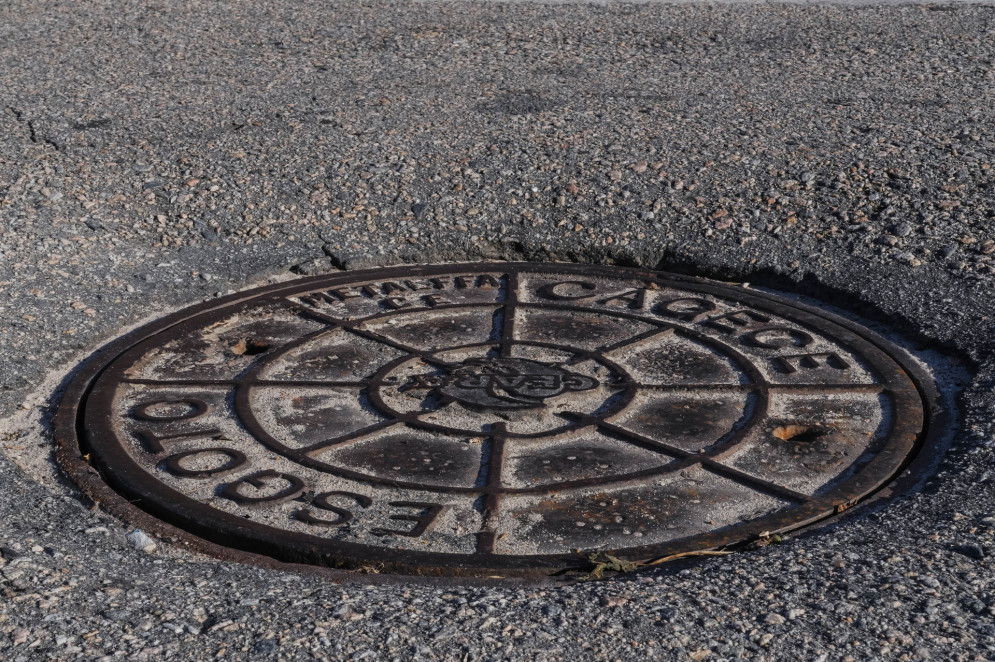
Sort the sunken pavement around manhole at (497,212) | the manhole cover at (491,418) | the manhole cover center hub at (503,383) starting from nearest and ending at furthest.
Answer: the sunken pavement around manhole at (497,212) < the manhole cover at (491,418) < the manhole cover center hub at (503,383)

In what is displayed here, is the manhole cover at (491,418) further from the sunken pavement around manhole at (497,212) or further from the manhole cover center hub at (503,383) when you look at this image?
the sunken pavement around manhole at (497,212)

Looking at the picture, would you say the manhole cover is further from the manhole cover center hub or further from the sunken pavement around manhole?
the sunken pavement around manhole

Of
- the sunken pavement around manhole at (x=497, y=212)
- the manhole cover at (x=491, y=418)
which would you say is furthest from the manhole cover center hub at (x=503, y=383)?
the sunken pavement around manhole at (x=497, y=212)

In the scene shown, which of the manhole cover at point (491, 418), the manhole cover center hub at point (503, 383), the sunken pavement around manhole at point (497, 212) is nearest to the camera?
the sunken pavement around manhole at point (497, 212)

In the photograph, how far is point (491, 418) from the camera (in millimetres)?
3064

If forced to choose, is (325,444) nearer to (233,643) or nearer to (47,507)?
(47,507)

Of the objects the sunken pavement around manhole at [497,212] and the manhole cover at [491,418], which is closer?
the sunken pavement around manhole at [497,212]

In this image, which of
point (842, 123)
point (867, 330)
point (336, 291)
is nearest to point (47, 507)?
point (336, 291)

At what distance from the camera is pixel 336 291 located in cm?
391

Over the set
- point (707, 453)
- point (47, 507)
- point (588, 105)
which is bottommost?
point (47, 507)

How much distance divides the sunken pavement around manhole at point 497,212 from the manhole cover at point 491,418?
0.45 feet

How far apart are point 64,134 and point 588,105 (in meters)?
2.24

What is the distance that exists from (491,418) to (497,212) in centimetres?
140

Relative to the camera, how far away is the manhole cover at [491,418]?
102 inches
